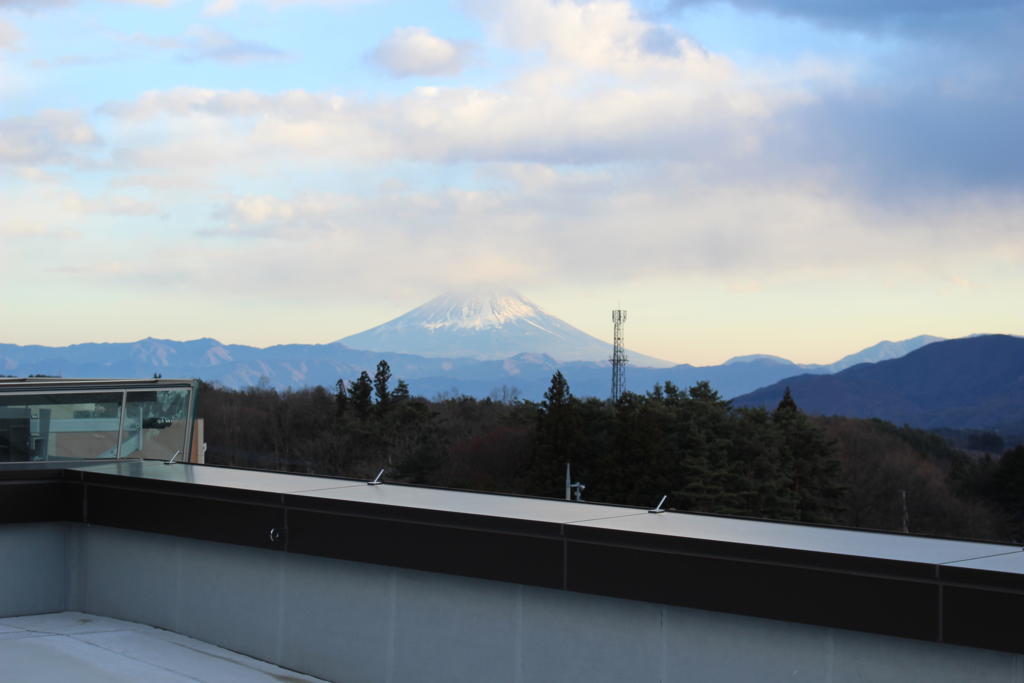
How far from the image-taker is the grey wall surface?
394 cm

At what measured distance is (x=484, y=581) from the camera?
491 centimetres

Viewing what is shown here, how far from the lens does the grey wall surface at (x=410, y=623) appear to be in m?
3.94

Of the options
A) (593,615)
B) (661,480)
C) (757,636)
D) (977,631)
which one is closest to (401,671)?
(593,615)

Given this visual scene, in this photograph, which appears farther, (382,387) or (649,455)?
(382,387)

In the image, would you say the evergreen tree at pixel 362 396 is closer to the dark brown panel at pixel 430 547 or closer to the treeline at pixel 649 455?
the treeline at pixel 649 455

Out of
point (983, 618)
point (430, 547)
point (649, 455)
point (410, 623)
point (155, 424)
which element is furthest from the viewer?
point (649, 455)

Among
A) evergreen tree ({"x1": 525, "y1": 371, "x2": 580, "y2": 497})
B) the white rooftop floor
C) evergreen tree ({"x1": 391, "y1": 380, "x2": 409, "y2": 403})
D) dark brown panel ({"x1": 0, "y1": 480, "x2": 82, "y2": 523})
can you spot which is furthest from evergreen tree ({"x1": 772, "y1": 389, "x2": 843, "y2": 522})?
the white rooftop floor

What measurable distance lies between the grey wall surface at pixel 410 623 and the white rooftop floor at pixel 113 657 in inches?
4.3

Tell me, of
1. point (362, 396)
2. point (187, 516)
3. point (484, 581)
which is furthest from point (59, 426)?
point (362, 396)

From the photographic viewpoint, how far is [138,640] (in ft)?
20.4

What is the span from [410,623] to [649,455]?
2806 inches

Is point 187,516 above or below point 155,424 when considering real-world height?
below

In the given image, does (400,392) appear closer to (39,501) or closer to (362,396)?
(362,396)

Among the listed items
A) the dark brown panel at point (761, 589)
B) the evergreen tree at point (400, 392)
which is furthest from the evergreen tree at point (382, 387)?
the dark brown panel at point (761, 589)
